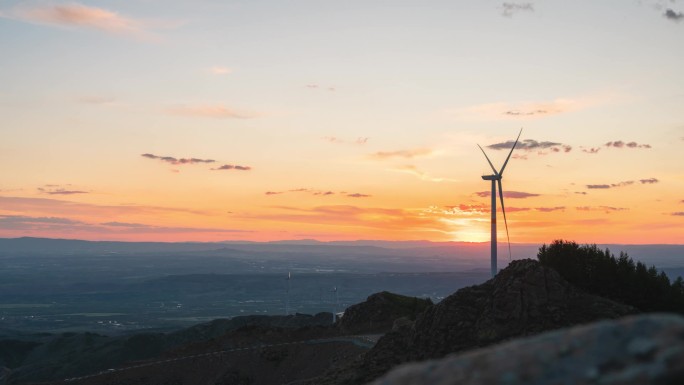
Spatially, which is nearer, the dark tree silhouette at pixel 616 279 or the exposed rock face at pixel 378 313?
the dark tree silhouette at pixel 616 279

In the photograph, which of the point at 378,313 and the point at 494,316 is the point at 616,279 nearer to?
the point at 494,316

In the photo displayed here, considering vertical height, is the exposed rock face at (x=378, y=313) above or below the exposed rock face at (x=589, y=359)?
below

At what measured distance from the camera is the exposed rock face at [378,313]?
96.8 m

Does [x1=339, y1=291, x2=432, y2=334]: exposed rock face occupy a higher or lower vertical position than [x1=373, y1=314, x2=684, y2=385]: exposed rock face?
lower

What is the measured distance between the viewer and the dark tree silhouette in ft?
223

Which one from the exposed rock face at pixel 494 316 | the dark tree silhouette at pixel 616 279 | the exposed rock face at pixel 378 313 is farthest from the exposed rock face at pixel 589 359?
the exposed rock face at pixel 378 313

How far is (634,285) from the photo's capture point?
225ft

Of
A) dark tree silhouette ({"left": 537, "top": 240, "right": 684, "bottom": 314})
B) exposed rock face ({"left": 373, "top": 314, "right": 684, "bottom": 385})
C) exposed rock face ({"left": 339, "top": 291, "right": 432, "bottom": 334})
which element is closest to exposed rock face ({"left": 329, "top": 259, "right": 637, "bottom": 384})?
dark tree silhouette ({"left": 537, "top": 240, "right": 684, "bottom": 314})

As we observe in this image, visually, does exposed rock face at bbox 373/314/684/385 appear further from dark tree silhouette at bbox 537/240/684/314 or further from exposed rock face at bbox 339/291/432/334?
exposed rock face at bbox 339/291/432/334

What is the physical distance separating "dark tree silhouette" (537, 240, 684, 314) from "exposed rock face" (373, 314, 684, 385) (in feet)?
194

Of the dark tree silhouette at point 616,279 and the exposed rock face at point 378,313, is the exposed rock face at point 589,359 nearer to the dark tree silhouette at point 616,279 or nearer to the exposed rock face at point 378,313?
the dark tree silhouette at point 616,279

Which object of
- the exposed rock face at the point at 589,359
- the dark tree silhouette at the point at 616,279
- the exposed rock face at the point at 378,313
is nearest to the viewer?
the exposed rock face at the point at 589,359

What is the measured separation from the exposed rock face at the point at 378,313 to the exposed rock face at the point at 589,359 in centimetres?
8292

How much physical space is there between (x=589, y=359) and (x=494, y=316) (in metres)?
44.5
